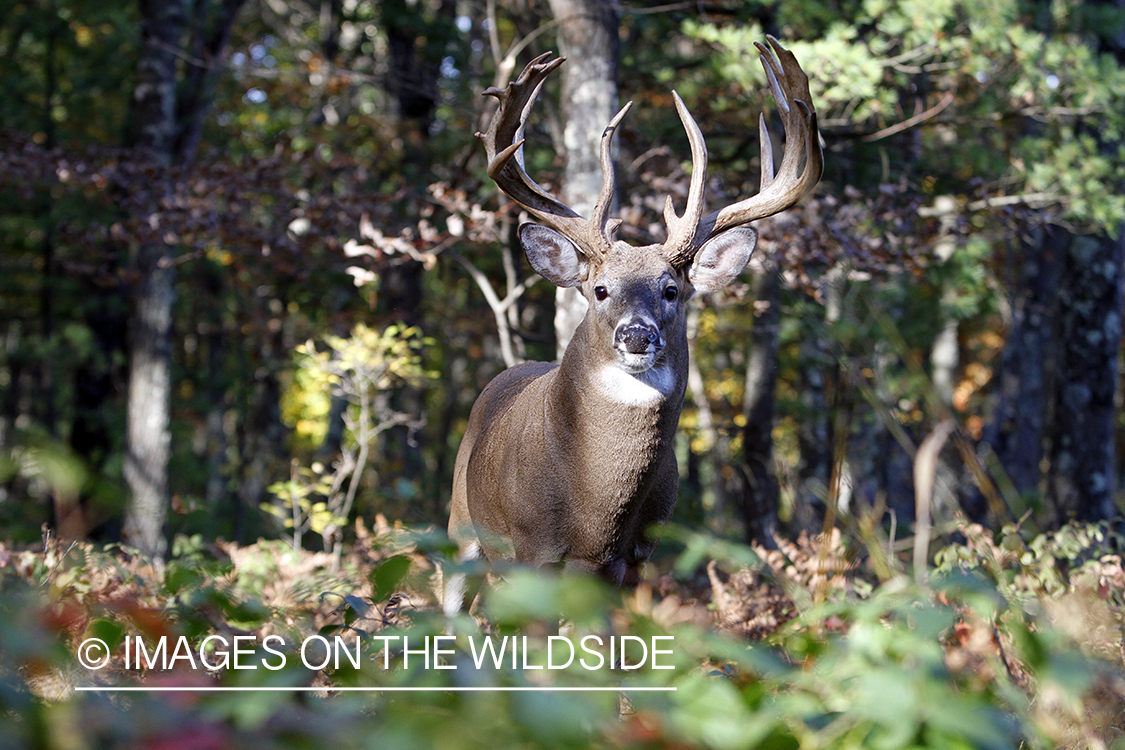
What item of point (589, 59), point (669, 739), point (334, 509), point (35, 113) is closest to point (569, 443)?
point (669, 739)

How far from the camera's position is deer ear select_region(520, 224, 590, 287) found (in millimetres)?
4605

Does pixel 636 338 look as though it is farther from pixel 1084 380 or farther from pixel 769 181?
pixel 1084 380

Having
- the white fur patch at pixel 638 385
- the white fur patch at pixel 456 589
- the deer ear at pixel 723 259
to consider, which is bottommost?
the white fur patch at pixel 456 589

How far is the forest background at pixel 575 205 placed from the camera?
25.0ft

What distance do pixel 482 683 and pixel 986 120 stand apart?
8.57m

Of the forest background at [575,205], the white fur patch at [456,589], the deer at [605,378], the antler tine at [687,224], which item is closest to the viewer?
the deer at [605,378]

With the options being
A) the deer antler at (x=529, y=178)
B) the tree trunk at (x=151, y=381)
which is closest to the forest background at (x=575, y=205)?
the tree trunk at (x=151, y=381)

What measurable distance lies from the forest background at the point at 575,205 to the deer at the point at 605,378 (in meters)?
0.53

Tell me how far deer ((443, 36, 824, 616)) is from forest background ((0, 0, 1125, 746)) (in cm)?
53

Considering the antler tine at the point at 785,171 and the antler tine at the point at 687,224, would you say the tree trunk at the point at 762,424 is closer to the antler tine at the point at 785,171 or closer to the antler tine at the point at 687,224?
the antler tine at the point at 785,171

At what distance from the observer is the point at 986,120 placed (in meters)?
8.56

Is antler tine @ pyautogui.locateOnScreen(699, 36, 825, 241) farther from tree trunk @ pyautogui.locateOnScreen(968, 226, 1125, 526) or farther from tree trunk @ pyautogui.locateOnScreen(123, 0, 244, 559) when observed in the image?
tree trunk @ pyautogui.locateOnScreen(123, 0, 244, 559)

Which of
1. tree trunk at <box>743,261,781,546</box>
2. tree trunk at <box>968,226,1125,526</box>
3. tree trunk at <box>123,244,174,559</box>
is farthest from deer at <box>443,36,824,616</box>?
tree trunk at <box>968,226,1125,526</box>

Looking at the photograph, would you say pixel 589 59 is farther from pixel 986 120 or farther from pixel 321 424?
pixel 321 424
